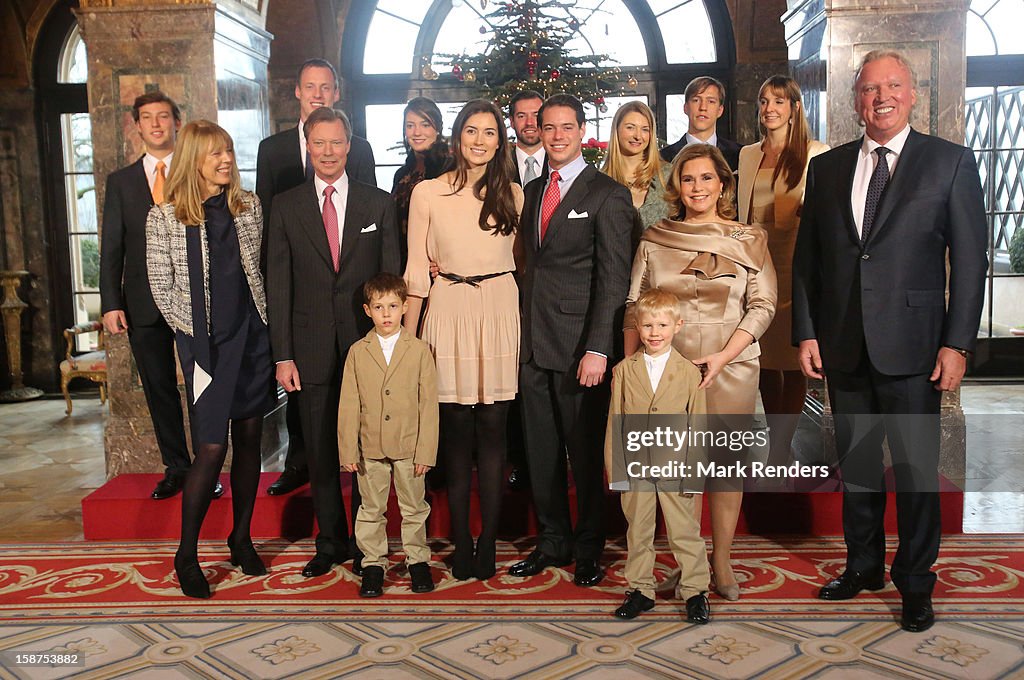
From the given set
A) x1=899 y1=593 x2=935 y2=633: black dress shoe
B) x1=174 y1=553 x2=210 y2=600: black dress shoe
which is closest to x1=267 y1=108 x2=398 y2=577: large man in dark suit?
x1=174 y1=553 x2=210 y2=600: black dress shoe

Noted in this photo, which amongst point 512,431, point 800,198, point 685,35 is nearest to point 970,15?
point 685,35

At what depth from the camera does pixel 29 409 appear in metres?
8.12

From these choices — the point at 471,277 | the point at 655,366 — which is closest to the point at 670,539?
the point at 655,366

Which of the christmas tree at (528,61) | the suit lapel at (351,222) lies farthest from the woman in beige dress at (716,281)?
the christmas tree at (528,61)

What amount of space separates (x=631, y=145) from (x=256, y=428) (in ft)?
6.02

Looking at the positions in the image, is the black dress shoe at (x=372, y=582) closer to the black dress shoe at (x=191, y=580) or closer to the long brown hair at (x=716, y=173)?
the black dress shoe at (x=191, y=580)

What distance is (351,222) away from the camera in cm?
368

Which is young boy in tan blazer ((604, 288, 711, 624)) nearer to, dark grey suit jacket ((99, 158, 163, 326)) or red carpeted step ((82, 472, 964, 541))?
red carpeted step ((82, 472, 964, 541))

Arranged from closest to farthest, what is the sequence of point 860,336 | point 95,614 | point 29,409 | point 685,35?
point 860,336 → point 95,614 → point 29,409 → point 685,35

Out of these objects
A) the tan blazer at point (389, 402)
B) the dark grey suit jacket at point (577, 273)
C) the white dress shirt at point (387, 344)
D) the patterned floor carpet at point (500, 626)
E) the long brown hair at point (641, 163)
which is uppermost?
the long brown hair at point (641, 163)

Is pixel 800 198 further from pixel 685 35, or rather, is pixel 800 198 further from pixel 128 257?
pixel 685 35

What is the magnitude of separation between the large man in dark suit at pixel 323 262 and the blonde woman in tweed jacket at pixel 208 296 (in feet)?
0.33

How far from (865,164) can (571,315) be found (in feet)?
3.67

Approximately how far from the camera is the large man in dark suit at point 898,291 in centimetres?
319
